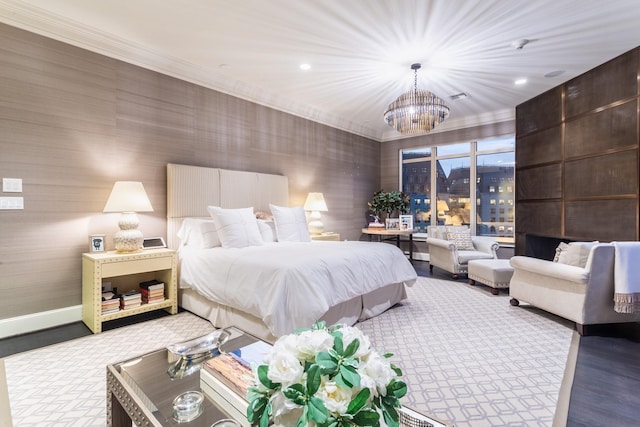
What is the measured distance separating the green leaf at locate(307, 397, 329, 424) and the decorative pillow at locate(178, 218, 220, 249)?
9.45 feet

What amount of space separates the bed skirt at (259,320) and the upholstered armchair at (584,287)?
144cm

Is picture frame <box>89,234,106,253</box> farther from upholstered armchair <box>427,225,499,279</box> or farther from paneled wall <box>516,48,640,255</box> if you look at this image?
paneled wall <box>516,48,640,255</box>

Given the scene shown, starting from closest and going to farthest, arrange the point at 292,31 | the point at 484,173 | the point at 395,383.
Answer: the point at 395,383
the point at 292,31
the point at 484,173

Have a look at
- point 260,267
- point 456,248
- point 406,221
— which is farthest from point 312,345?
point 406,221

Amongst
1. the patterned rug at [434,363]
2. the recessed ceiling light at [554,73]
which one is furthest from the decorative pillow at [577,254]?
the recessed ceiling light at [554,73]

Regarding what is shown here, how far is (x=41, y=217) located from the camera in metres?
2.70

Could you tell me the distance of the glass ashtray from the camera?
1064mm

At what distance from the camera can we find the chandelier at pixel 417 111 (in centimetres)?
346

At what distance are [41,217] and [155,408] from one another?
2578 millimetres

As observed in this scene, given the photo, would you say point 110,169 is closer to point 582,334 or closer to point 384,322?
point 384,322

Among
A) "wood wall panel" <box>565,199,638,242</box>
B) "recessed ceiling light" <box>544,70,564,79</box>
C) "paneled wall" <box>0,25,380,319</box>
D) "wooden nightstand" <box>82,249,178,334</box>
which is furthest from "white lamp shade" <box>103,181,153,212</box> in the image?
"wood wall panel" <box>565,199,638,242</box>

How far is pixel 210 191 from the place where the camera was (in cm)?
378

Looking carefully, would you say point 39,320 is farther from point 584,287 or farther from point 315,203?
point 584,287

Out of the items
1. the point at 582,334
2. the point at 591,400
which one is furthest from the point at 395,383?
the point at 582,334
